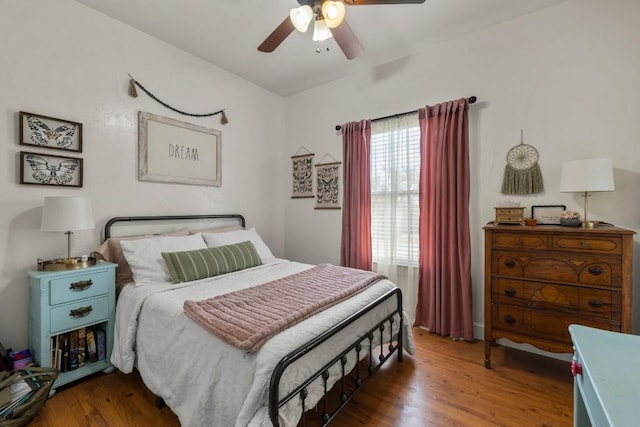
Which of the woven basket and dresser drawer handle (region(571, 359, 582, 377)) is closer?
dresser drawer handle (region(571, 359, 582, 377))

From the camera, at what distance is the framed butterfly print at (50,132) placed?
201cm

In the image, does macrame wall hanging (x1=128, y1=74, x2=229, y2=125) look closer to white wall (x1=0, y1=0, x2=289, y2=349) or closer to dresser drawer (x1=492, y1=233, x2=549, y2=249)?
white wall (x1=0, y1=0, x2=289, y2=349)

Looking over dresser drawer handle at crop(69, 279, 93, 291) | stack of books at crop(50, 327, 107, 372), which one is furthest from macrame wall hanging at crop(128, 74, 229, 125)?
stack of books at crop(50, 327, 107, 372)

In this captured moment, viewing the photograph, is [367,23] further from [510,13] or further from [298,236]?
[298,236]

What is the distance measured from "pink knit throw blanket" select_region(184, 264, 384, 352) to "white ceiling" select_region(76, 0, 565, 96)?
7.15ft

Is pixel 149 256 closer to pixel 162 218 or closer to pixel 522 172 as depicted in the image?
pixel 162 218

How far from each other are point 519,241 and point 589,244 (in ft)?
1.20

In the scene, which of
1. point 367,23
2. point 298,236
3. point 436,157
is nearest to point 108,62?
point 367,23

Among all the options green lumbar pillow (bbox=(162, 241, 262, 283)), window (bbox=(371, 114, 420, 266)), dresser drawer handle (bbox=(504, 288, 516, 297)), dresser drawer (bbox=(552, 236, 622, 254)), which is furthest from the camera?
window (bbox=(371, 114, 420, 266))

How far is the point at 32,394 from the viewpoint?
1607 mm

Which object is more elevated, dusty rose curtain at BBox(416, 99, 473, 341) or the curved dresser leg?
dusty rose curtain at BBox(416, 99, 473, 341)

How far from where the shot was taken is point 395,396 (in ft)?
6.06

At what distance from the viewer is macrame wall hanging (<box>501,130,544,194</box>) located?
2369mm

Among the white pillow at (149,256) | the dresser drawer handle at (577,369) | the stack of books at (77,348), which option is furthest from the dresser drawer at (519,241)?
the stack of books at (77,348)
